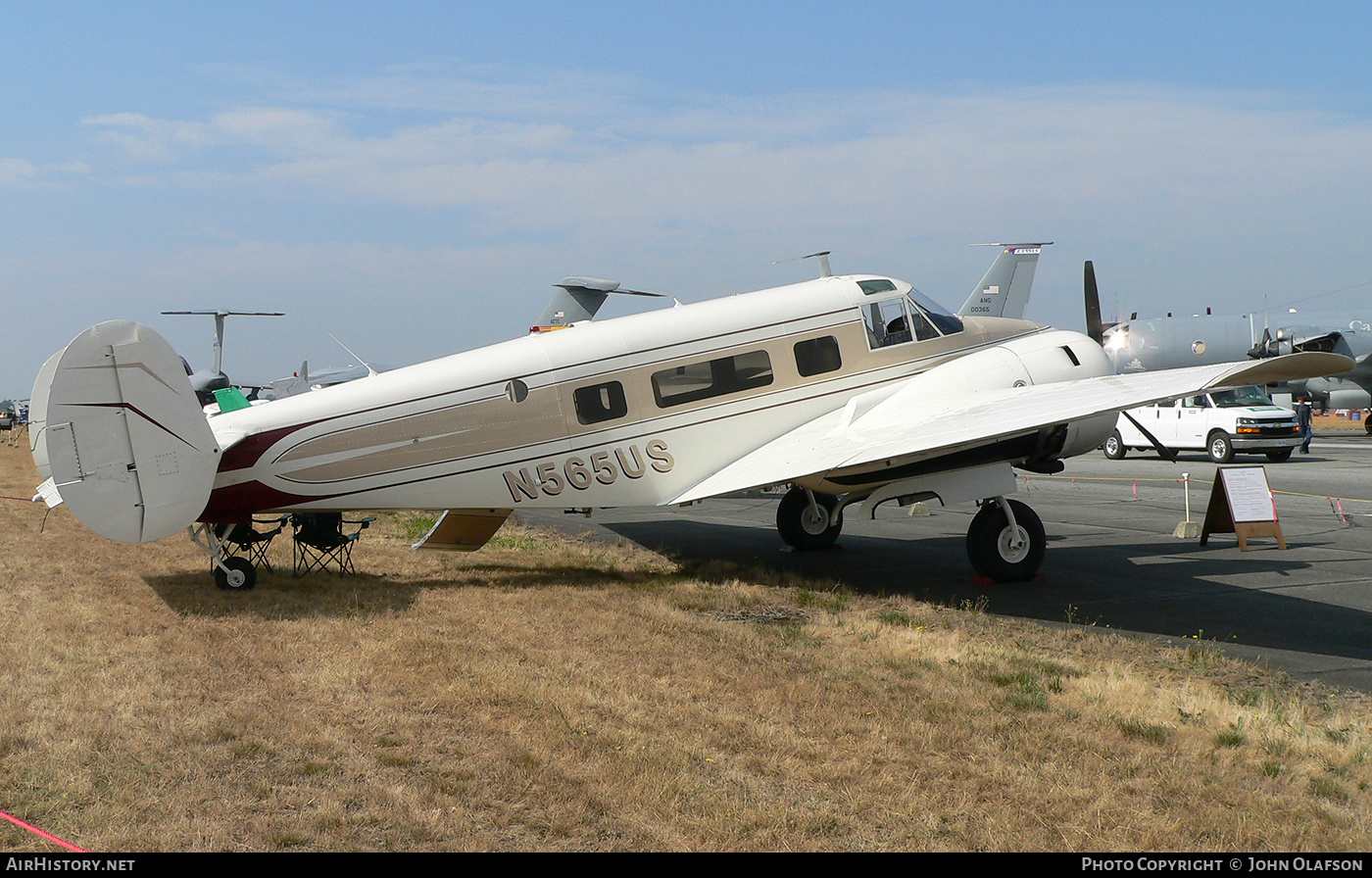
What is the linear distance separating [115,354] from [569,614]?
216 inches

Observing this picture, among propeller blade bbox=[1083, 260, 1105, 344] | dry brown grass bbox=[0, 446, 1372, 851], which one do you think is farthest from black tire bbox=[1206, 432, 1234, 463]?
dry brown grass bbox=[0, 446, 1372, 851]

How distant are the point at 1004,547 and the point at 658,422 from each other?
4.71 metres

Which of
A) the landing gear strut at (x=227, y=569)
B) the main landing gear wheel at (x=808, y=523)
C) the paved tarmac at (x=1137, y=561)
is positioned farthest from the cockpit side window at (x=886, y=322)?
the landing gear strut at (x=227, y=569)

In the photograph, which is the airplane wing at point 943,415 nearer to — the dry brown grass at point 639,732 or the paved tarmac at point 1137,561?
the dry brown grass at point 639,732

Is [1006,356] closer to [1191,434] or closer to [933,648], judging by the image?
[933,648]

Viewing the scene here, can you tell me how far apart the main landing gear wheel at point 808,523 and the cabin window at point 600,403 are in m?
4.77

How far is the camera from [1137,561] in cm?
1458

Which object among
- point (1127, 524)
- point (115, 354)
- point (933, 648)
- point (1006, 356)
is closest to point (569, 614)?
point (933, 648)

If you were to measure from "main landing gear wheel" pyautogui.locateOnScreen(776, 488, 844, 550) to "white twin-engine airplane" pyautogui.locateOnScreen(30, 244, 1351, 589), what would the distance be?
3.11 meters

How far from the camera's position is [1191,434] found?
33.3 m

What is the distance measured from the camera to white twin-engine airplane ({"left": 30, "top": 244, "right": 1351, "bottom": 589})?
11.2 meters

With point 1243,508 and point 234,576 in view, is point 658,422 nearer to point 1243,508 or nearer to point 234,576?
point 234,576

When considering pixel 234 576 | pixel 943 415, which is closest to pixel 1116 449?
pixel 943 415

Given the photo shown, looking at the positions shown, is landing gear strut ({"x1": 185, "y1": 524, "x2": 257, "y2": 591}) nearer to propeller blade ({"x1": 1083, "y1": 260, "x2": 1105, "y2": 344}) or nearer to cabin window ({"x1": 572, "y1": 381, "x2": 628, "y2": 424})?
cabin window ({"x1": 572, "y1": 381, "x2": 628, "y2": 424})
